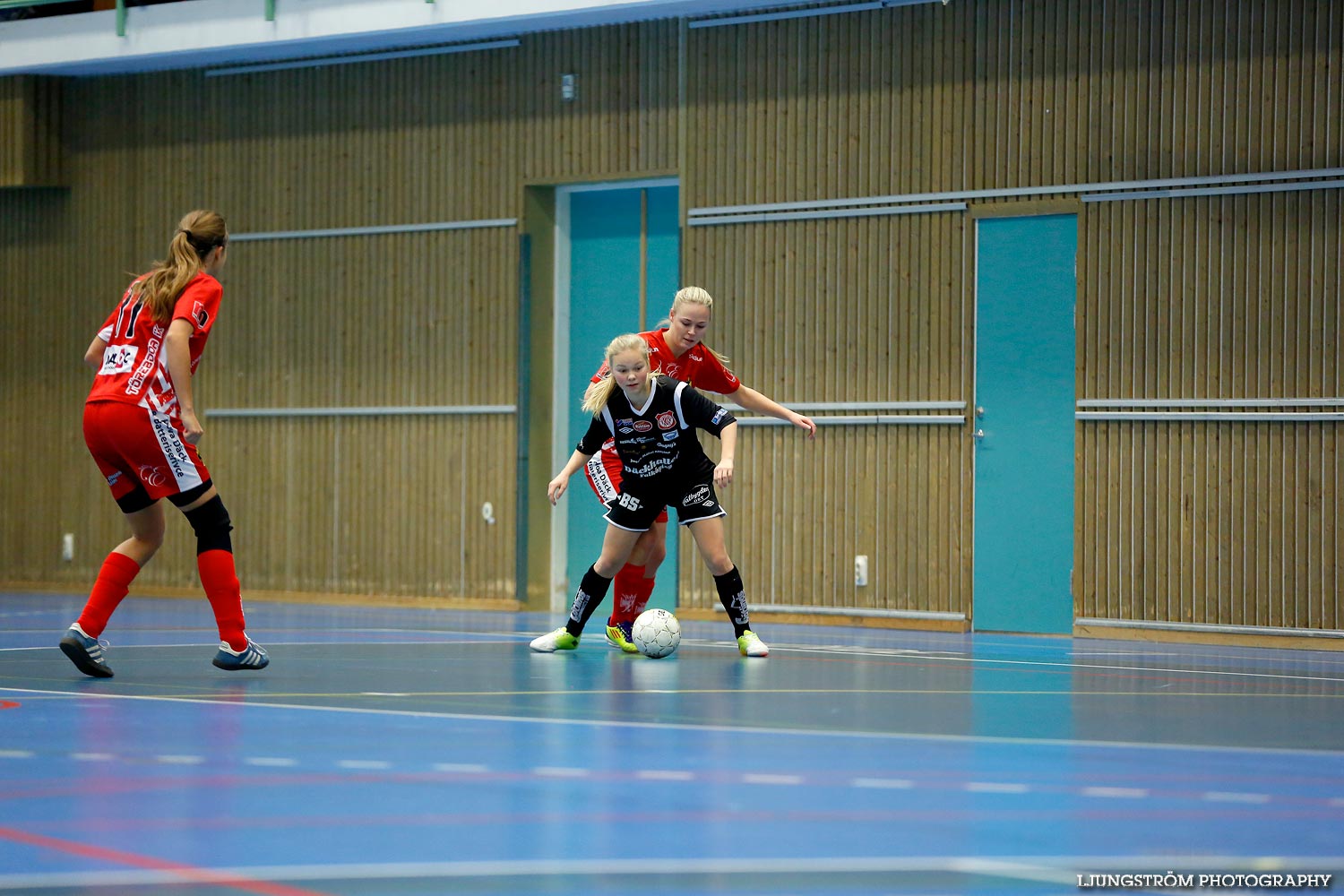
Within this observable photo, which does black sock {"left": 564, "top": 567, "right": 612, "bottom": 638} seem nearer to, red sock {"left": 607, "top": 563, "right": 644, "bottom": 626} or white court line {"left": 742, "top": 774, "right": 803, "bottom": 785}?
red sock {"left": 607, "top": 563, "right": 644, "bottom": 626}

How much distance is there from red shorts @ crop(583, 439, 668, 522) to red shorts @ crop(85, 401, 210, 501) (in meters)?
2.31

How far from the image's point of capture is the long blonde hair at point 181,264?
6395 millimetres

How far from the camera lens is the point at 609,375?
766 cm

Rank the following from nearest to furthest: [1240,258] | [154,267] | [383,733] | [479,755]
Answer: [479,755] < [383,733] < [154,267] < [1240,258]

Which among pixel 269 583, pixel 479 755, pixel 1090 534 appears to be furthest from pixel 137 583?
pixel 479 755

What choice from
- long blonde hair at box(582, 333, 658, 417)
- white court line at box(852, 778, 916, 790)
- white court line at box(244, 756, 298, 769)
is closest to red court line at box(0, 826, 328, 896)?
white court line at box(244, 756, 298, 769)

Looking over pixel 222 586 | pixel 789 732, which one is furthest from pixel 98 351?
pixel 789 732

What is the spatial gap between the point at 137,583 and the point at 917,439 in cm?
783

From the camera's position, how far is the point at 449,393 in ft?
45.2

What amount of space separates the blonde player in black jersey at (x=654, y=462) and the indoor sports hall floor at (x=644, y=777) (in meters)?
0.53

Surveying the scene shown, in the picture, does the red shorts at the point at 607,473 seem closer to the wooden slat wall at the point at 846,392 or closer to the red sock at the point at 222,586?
the red sock at the point at 222,586

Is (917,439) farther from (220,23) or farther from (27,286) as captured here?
(27,286)

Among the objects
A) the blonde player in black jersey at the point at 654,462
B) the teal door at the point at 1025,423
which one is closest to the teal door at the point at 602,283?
the teal door at the point at 1025,423

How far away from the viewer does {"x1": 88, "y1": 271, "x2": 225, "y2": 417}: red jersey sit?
6328mm
